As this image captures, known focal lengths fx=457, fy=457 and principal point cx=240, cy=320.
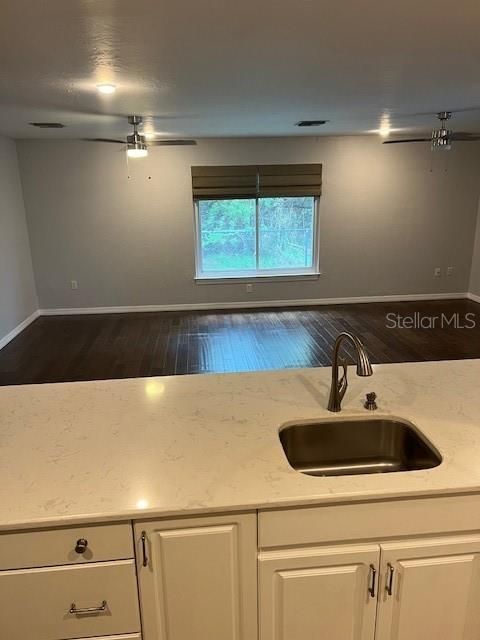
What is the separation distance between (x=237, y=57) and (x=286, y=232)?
439 cm

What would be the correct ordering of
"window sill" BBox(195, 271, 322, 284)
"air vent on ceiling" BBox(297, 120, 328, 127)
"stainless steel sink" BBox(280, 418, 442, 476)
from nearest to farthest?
"stainless steel sink" BBox(280, 418, 442, 476), "air vent on ceiling" BBox(297, 120, 328, 127), "window sill" BBox(195, 271, 322, 284)

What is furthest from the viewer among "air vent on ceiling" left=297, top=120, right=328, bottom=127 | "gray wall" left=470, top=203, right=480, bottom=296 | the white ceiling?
"gray wall" left=470, top=203, right=480, bottom=296

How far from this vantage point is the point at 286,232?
663cm

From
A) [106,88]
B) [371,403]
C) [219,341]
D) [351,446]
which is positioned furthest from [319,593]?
[219,341]

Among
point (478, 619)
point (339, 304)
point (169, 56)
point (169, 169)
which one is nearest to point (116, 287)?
point (169, 169)

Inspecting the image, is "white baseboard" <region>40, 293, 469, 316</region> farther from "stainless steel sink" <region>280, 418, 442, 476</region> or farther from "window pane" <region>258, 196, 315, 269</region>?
"stainless steel sink" <region>280, 418, 442, 476</region>

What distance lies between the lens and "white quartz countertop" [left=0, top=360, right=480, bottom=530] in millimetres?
1208

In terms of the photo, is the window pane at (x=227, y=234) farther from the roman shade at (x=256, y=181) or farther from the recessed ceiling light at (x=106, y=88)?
the recessed ceiling light at (x=106, y=88)

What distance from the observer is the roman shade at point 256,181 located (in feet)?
20.4

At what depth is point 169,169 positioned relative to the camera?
614cm

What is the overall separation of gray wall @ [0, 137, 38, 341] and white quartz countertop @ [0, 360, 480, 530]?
3989mm

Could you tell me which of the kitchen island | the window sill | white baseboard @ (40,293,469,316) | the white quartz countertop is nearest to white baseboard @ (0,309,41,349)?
white baseboard @ (40,293,469,316)

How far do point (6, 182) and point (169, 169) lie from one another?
2015 mm

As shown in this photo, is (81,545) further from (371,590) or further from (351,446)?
(351,446)
